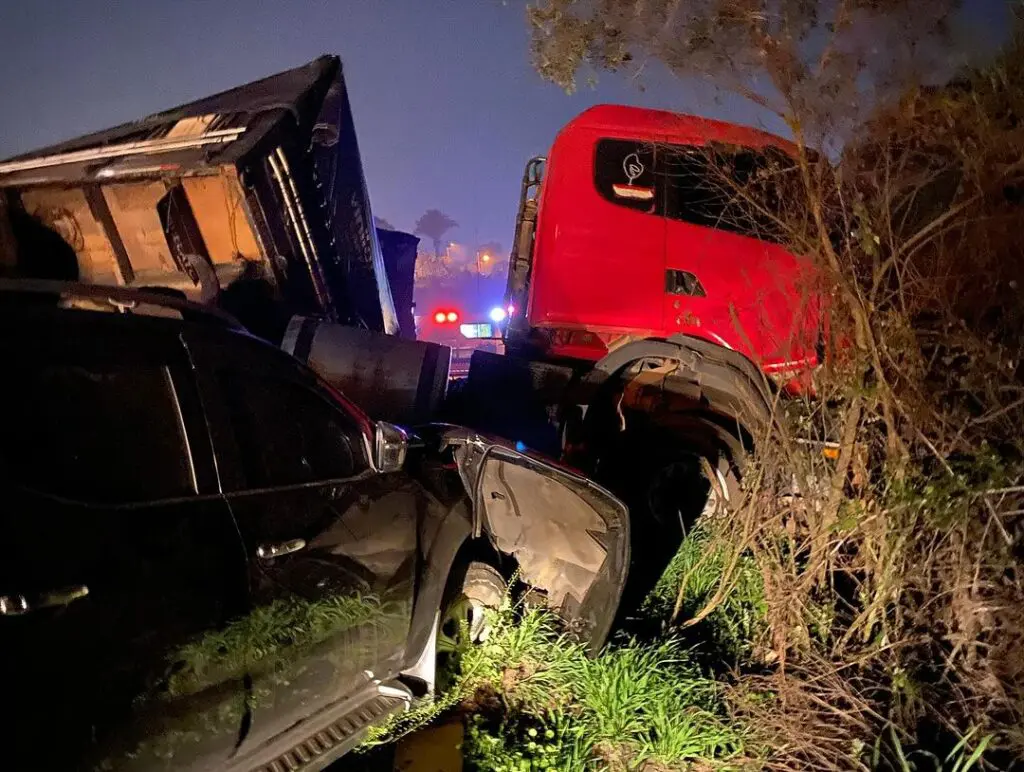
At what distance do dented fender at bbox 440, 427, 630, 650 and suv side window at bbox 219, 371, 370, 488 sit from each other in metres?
0.64

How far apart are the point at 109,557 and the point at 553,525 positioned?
206 cm

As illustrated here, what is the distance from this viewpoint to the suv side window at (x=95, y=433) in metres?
1.64

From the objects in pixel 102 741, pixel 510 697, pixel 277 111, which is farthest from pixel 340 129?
pixel 102 741

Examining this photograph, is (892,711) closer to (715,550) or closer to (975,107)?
(715,550)

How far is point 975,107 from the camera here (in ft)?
9.40

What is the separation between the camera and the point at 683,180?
15.6 feet

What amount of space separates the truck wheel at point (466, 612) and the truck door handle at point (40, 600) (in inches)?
66.1

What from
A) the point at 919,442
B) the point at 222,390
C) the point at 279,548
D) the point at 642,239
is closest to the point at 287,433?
the point at 222,390

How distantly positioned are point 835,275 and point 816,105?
0.83 metres

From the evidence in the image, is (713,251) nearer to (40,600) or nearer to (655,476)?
(655,476)

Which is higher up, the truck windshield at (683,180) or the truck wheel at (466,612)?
the truck windshield at (683,180)

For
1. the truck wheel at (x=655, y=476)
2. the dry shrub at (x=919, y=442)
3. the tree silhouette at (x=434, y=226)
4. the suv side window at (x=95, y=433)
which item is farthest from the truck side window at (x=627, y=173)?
the tree silhouette at (x=434, y=226)

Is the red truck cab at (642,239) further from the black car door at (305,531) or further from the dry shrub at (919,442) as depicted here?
the black car door at (305,531)

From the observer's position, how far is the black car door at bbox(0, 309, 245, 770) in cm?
154
